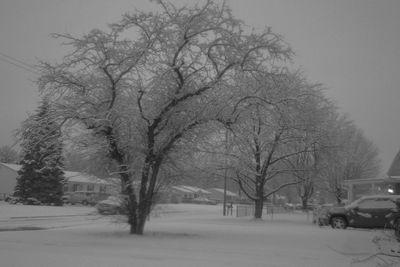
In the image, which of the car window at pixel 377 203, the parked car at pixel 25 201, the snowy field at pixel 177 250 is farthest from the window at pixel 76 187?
the snowy field at pixel 177 250

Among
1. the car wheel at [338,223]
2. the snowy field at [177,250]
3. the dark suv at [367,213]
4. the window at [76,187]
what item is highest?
the window at [76,187]

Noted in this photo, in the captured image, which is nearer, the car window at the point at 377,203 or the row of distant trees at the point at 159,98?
the row of distant trees at the point at 159,98

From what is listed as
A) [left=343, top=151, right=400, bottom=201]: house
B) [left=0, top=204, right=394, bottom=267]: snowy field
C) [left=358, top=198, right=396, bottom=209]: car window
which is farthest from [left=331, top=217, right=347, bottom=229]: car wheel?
[left=343, top=151, right=400, bottom=201]: house

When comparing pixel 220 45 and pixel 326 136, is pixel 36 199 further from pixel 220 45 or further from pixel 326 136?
pixel 220 45

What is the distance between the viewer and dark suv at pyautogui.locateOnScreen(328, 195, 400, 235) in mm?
20555

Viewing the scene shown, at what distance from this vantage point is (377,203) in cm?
2092

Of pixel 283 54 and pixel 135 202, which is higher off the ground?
pixel 283 54

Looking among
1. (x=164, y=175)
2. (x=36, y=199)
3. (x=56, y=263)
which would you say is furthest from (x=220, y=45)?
(x=36, y=199)

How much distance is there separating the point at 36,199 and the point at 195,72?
33678 millimetres

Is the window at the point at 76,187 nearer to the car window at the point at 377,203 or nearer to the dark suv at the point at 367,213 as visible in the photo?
the dark suv at the point at 367,213

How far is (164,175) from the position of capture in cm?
1712

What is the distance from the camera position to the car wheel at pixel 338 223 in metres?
21.5

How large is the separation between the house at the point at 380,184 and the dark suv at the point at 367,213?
709cm

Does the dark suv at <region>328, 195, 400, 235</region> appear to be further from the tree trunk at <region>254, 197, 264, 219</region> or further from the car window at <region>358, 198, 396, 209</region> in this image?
the tree trunk at <region>254, 197, 264, 219</region>
